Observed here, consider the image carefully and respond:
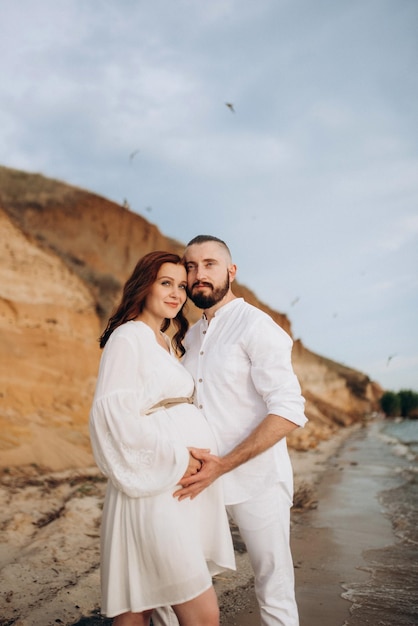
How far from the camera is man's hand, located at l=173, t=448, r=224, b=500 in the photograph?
2.45 m

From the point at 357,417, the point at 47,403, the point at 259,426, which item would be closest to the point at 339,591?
the point at 259,426

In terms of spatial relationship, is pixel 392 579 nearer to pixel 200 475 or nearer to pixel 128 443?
pixel 200 475

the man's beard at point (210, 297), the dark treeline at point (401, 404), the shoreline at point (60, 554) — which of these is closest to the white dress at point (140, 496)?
the man's beard at point (210, 297)

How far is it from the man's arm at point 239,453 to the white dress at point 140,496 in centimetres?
8

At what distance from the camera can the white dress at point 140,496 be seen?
91.6 inches

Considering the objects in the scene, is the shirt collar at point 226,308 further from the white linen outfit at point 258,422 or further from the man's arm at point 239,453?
the man's arm at point 239,453

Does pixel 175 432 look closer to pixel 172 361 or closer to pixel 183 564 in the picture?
pixel 172 361

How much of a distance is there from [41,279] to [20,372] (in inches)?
78.1

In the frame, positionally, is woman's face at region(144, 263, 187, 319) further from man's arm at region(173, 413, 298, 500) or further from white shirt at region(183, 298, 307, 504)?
man's arm at region(173, 413, 298, 500)

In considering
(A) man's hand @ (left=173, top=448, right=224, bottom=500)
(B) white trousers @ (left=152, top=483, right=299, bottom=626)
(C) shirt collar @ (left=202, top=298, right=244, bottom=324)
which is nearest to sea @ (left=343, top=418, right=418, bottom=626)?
(B) white trousers @ (left=152, top=483, right=299, bottom=626)

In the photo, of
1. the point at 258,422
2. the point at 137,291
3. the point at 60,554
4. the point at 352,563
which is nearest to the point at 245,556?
the point at 352,563

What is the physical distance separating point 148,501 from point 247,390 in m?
0.81

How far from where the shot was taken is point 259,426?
2.73 meters

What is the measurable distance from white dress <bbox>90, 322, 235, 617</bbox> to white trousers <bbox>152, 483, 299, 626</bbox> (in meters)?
0.32
